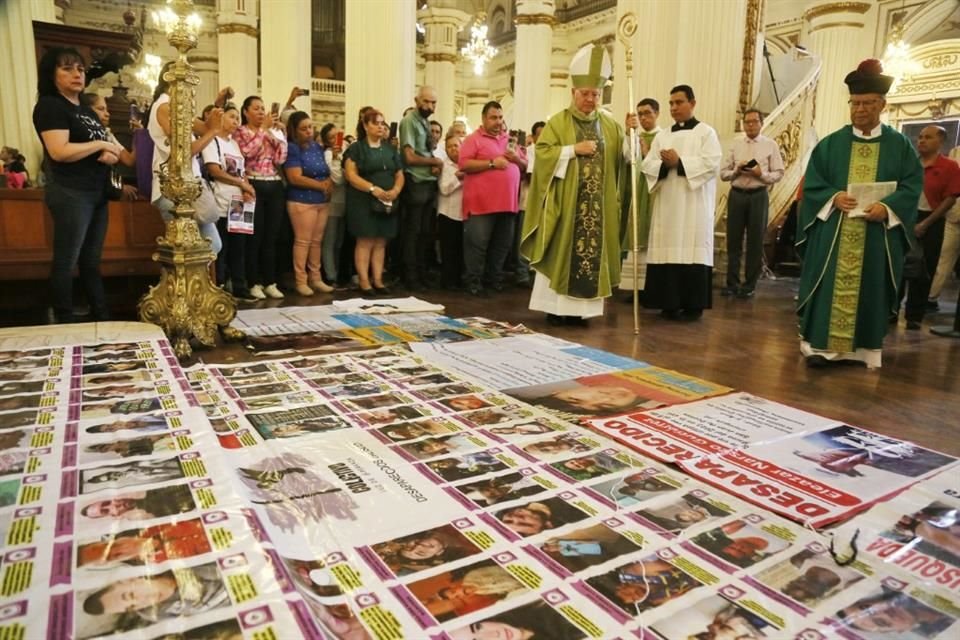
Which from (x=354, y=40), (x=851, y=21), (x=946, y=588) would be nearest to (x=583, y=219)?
(x=946, y=588)

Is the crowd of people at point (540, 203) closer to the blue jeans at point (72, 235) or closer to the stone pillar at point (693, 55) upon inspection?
the blue jeans at point (72, 235)

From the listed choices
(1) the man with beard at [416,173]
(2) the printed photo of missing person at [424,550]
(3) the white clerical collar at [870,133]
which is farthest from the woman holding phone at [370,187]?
(2) the printed photo of missing person at [424,550]

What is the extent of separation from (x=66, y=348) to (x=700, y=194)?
15.1 ft

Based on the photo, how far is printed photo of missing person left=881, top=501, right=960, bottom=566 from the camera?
1.70 m

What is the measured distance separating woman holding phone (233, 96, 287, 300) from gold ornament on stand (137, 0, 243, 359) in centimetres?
194

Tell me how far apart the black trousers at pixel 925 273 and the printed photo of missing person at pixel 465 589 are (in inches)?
213

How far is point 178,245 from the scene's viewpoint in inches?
136

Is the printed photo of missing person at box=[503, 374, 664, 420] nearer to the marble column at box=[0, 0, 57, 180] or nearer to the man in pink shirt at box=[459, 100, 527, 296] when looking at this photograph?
the man in pink shirt at box=[459, 100, 527, 296]

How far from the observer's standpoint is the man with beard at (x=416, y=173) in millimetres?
6445

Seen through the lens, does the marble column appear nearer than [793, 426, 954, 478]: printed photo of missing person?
No

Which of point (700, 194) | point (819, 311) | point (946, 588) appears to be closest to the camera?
point (946, 588)

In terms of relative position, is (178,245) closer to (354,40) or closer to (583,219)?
(583,219)

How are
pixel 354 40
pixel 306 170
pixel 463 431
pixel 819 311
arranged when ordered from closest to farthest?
pixel 463 431
pixel 819 311
pixel 306 170
pixel 354 40

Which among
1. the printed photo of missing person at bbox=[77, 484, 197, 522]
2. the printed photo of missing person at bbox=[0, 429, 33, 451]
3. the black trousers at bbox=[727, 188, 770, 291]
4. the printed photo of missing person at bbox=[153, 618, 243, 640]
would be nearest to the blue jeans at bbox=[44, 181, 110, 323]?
the printed photo of missing person at bbox=[0, 429, 33, 451]
